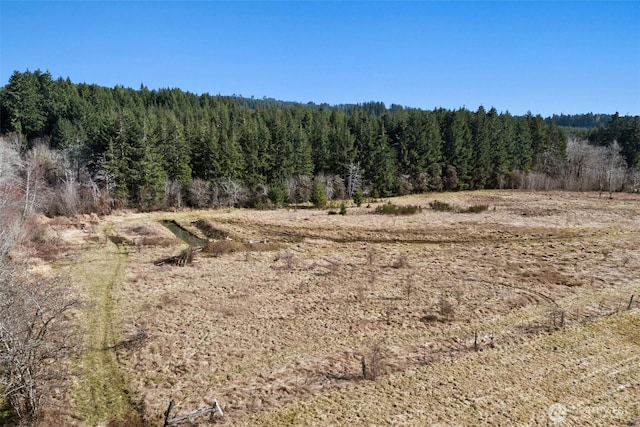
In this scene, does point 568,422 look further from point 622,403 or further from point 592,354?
point 592,354

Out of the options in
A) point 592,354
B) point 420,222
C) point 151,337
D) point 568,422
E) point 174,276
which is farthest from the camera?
point 420,222

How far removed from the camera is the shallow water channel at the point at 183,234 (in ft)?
135

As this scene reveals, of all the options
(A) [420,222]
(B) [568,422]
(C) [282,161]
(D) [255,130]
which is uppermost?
(D) [255,130]

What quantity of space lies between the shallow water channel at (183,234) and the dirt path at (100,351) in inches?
395

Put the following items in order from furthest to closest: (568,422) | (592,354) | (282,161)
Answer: (282,161), (592,354), (568,422)

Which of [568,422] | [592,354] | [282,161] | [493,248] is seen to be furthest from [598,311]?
[282,161]

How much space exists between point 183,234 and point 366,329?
30.1 m

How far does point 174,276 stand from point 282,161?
38621 millimetres

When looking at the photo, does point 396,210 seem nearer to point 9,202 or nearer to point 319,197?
point 319,197

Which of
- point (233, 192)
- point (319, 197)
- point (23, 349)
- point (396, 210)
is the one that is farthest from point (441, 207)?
point (23, 349)

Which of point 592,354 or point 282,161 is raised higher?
point 282,161

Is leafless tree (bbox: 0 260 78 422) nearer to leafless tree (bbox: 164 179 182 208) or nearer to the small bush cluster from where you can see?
the small bush cluster

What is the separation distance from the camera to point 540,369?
16.2m

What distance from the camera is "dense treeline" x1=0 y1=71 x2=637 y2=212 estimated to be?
55375mm
